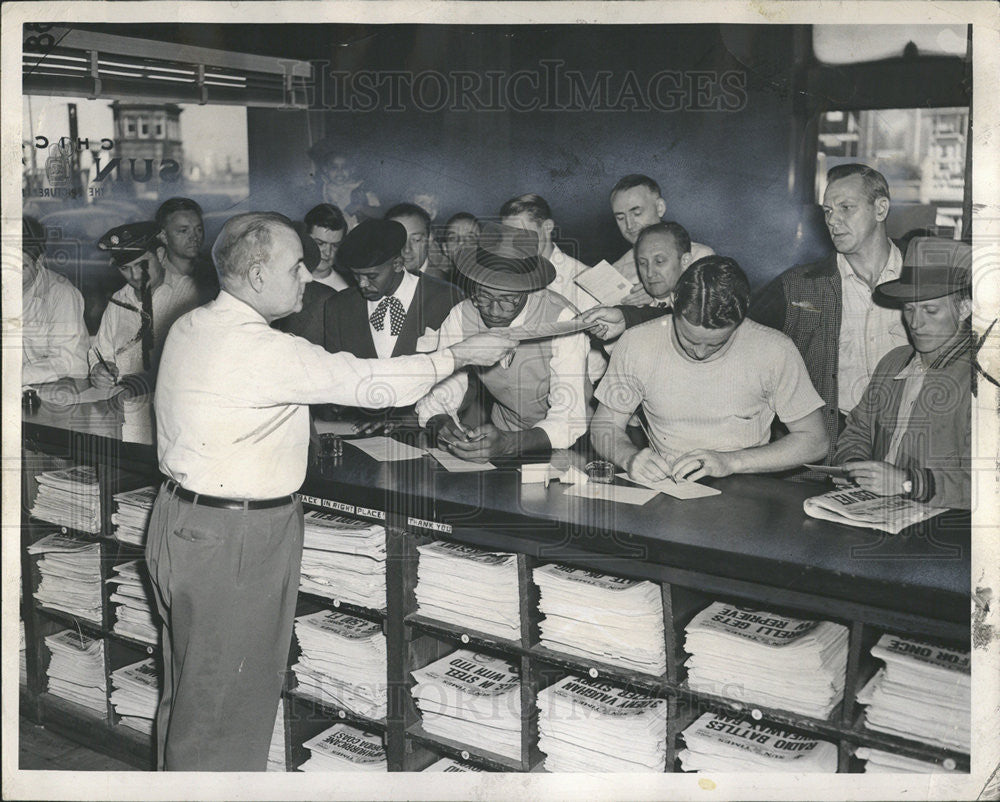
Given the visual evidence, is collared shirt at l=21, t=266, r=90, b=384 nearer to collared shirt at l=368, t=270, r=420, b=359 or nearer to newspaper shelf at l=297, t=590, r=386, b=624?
collared shirt at l=368, t=270, r=420, b=359

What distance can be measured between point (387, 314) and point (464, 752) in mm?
1660

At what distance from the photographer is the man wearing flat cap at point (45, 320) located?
2.81 meters

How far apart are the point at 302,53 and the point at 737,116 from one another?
1.53m

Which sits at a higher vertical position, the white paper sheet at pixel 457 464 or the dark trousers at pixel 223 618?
the white paper sheet at pixel 457 464

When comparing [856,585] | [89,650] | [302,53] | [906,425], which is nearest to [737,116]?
[906,425]

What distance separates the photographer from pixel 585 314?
10.9 ft

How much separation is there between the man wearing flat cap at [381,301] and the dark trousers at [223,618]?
35.2 inches

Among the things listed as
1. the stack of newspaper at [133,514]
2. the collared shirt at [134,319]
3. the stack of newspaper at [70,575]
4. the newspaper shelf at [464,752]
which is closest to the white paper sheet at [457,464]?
the newspaper shelf at [464,752]

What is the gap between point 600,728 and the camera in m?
2.54

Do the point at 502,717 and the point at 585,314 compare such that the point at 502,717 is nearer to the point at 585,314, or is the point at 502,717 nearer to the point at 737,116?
the point at 585,314

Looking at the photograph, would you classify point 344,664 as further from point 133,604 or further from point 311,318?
point 311,318

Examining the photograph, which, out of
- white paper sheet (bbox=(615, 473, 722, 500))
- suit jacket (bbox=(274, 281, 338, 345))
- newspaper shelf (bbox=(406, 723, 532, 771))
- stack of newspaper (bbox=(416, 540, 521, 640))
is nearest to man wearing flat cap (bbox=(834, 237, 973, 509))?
white paper sheet (bbox=(615, 473, 722, 500))

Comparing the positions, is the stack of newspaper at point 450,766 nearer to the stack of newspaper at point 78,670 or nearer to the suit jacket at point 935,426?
the stack of newspaper at point 78,670

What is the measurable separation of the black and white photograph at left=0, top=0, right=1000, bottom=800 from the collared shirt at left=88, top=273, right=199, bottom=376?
0.07 ft
